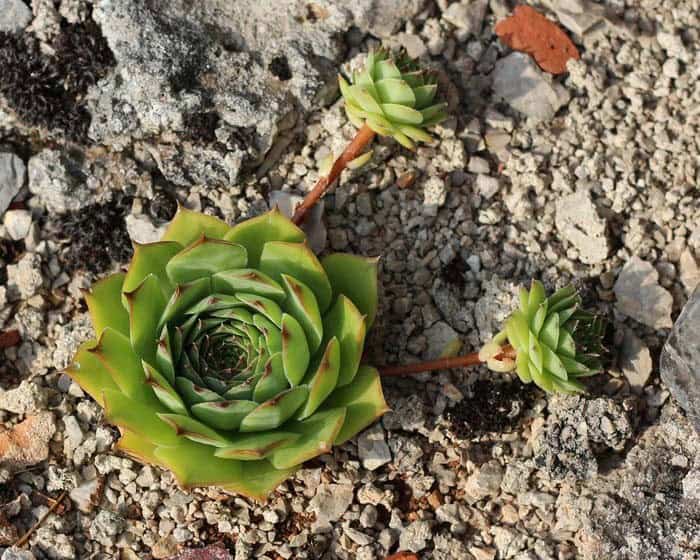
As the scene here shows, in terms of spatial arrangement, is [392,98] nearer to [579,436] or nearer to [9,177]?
[579,436]

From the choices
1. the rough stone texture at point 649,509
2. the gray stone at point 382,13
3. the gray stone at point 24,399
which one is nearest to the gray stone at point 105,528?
the gray stone at point 24,399

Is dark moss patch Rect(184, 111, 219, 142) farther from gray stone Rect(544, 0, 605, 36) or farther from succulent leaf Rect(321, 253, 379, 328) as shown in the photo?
gray stone Rect(544, 0, 605, 36)

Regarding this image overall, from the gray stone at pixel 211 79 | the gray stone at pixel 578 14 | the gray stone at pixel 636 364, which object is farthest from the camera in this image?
the gray stone at pixel 578 14

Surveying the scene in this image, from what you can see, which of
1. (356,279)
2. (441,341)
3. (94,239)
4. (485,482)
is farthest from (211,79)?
(485,482)

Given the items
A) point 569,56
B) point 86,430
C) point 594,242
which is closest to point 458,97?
point 569,56

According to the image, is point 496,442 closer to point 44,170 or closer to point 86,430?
point 86,430

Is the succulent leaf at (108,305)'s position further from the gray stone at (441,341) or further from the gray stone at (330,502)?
the gray stone at (441,341)

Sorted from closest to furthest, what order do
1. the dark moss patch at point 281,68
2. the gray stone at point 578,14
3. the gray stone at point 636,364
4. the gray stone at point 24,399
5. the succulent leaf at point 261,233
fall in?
the succulent leaf at point 261,233
the gray stone at point 24,399
the gray stone at point 636,364
the dark moss patch at point 281,68
the gray stone at point 578,14
